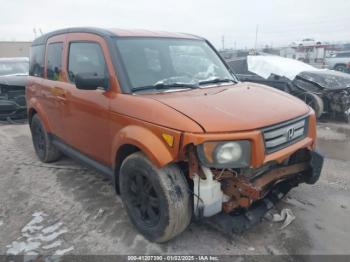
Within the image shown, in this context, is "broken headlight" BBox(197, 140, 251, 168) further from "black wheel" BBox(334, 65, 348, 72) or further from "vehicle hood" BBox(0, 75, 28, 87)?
"black wheel" BBox(334, 65, 348, 72)

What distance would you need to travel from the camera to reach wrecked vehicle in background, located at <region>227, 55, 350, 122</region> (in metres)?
8.09

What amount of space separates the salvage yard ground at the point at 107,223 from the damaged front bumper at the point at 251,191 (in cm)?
29

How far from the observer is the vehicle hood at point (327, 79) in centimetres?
815

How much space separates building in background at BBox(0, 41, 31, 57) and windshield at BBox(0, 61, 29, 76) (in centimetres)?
3671

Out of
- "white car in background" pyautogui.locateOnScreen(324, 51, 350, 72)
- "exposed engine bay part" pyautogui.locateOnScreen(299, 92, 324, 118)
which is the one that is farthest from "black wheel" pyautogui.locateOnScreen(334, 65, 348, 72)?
"exposed engine bay part" pyautogui.locateOnScreen(299, 92, 324, 118)

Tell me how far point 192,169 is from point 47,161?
341 centimetres

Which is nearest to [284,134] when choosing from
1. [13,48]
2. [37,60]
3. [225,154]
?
[225,154]

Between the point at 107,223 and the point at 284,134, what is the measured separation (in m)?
2.01

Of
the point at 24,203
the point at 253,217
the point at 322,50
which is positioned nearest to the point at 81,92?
the point at 24,203

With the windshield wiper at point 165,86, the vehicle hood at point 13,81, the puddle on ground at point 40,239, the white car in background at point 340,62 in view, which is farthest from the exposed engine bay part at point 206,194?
the white car in background at point 340,62

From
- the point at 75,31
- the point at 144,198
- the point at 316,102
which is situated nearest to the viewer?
the point at 144,198

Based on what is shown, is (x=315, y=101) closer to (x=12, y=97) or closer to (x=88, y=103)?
(x=88, y=103)

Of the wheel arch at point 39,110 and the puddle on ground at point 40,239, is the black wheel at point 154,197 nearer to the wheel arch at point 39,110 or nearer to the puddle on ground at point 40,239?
the puddle on ground at point 40,239

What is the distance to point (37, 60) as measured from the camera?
17.4 feet
